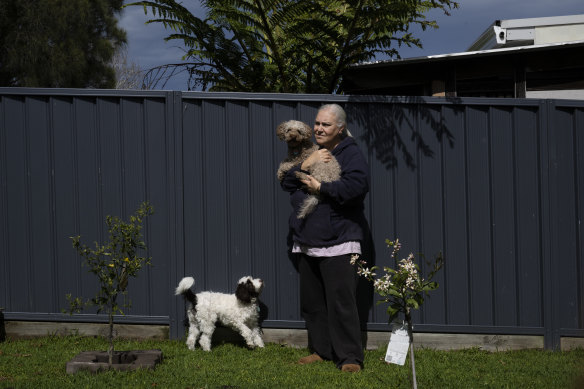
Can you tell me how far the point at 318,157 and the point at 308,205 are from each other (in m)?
0.36

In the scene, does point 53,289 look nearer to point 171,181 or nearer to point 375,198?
point 171,181

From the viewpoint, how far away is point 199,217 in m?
5.20

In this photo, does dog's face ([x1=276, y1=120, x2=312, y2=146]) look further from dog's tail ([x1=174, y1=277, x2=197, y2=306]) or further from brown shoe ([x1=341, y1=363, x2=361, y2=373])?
brown shoe ([x1=341, y1=363, x2=361, y2=373])

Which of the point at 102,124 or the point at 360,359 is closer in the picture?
the point at 360,359

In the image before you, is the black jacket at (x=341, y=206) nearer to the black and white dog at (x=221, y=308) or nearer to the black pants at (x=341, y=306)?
the black pants at (x=341, y=306)

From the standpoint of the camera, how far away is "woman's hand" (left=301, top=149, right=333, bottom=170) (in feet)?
14.4

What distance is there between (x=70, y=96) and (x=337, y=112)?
241 cm

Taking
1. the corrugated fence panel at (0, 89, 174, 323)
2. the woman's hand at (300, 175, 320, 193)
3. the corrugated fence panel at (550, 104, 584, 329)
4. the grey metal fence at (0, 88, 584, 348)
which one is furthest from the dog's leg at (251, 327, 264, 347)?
the corrugated fence panel at (550, 104, 584, 329)

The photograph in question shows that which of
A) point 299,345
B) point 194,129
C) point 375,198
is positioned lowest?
point 299,345

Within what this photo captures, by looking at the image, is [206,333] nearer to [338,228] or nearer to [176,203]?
[176,203]

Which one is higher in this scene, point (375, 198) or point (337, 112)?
point (337, 112)

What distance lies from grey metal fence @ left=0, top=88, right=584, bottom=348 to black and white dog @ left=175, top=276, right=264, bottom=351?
30cm

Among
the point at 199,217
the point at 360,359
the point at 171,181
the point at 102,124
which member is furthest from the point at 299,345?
the point at 102,124

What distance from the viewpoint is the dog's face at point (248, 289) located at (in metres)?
4.83
